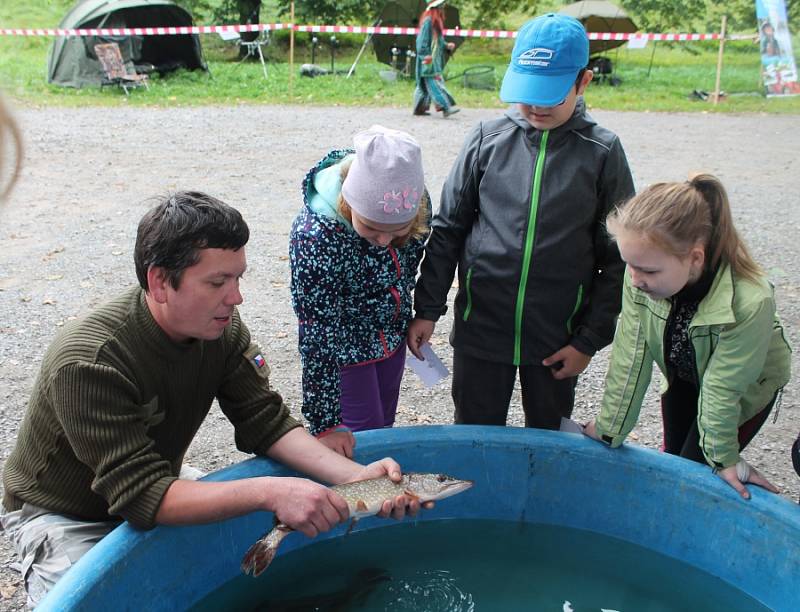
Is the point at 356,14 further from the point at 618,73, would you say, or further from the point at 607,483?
the point at 607,483

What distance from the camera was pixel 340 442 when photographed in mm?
2760

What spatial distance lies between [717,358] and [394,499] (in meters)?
1.08

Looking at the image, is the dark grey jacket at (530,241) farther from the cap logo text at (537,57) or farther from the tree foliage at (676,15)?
the tree foliage at (676,15)

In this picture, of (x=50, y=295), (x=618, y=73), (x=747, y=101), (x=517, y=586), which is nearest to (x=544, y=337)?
(x=517, y=586)

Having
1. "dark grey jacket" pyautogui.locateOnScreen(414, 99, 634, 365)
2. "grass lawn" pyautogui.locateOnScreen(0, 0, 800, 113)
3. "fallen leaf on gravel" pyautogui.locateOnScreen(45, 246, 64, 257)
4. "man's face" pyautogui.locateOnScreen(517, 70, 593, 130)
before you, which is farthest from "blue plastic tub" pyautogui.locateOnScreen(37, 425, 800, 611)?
"grass lawn" pyautogui.locateOnScreen(0, 0, 800, 113)

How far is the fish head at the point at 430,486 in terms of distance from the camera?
8.14ft

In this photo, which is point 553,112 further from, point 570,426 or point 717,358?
point 570,426

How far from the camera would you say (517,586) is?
113 inches

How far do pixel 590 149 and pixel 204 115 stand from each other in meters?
10.6

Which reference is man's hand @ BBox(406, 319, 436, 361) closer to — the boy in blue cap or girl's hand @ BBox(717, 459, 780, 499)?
the boy in blue cap

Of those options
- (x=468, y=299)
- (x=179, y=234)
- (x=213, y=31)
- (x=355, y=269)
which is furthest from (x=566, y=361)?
(x=213, y=31)

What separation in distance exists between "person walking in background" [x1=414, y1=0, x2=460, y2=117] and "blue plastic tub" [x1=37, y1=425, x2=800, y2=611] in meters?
9.73

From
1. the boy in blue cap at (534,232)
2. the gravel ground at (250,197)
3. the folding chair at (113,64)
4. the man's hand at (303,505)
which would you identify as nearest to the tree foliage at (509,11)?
the folding chair at (113,64)

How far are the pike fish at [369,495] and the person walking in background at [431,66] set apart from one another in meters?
10.2
